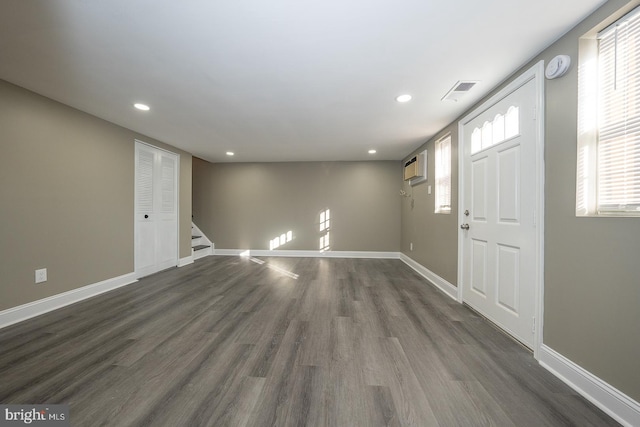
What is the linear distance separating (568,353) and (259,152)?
5.02 metres

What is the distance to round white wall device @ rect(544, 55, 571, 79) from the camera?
5.21ft

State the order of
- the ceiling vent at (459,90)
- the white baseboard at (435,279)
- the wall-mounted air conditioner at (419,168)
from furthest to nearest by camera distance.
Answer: the wall-mounted air conditioner at (419,168), the white baseboard at (435,279), the ceiling vent at (459,90)

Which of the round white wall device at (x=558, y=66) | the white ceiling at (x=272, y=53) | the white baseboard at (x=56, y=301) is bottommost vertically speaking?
the white baseboard at (x=56, y=301)

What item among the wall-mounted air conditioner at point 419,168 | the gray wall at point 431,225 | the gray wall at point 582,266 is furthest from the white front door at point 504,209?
the wall-mounted air conditioner at point 419,168

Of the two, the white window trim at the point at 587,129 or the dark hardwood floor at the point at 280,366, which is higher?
the white window trim at the point at 587,129

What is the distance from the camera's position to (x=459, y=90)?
237 cm

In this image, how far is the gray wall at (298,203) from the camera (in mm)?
5820

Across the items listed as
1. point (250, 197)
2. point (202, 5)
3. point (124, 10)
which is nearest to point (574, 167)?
point (202, 5)

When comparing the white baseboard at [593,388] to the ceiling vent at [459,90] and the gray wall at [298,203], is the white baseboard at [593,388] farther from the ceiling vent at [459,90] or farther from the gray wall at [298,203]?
the gray wall at [298,203]

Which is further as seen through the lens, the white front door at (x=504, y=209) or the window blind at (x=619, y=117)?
the white front door at (x=504, y=209)

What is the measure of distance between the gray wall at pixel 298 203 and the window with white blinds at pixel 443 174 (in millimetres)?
2090

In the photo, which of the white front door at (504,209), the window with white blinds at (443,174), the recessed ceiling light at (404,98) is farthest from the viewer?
the window with white blinds at (443,174)

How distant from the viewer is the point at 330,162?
19.3 feet

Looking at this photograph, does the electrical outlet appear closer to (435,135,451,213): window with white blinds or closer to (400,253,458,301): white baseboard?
(400,253,458,301): white baseboard
